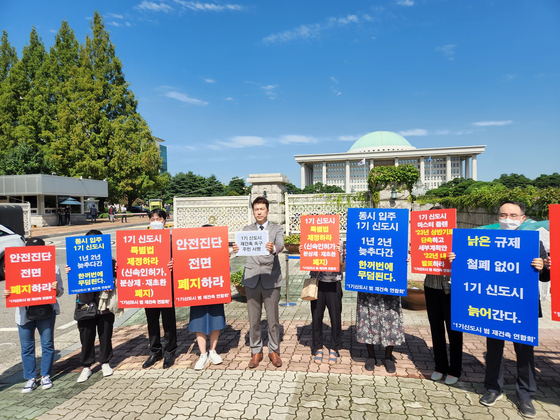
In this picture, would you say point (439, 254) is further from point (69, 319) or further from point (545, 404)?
point (69, 319)

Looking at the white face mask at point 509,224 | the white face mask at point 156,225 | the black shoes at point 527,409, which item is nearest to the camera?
the black shoes at point 527,409

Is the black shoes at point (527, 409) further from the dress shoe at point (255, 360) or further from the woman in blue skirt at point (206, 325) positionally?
the woman in blue skirt at point (206, 325)

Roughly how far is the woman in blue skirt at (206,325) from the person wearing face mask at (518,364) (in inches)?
120

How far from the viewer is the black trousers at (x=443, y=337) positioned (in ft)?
12.8

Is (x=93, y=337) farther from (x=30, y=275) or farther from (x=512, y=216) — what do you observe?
(x=512, y=216)

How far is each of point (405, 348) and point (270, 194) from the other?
31.1 feet

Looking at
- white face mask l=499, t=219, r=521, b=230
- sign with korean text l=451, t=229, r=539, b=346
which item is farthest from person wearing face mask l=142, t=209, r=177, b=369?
white face mask l=499, t=219, r=521, b=230

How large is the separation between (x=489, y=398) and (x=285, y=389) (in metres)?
2.05

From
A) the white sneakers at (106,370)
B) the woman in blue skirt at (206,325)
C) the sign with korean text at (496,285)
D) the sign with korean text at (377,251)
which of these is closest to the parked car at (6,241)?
the white sneakers at (106,370)

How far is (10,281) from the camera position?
3.99 m

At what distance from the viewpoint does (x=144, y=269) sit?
454 cm

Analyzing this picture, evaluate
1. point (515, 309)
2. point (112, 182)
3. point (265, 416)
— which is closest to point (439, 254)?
point (515, 309)

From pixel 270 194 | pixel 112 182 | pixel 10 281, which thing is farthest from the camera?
pixel 112 182

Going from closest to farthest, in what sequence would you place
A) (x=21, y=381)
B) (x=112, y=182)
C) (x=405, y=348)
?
(x=21, y=381)
(x=405, y=348)
(x=112, y=182)
